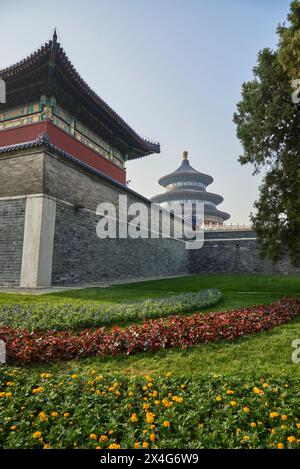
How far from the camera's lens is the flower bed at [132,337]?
4574 millimetres

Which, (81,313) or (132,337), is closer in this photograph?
(132,337)

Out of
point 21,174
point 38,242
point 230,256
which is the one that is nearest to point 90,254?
point 38,242

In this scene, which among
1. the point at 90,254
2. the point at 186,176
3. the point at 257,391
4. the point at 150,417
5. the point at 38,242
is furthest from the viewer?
the point at 186,176

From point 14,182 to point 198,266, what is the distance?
20.5 m

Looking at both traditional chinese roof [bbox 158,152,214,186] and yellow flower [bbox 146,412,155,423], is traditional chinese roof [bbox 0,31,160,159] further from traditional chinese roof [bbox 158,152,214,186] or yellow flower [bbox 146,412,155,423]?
traditional chinese roof [bbox 158,152,214,186]

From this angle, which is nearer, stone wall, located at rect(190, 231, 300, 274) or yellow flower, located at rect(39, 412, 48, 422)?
yellow flower, located at rect(39, 412, 48, 422)

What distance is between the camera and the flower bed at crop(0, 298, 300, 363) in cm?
457

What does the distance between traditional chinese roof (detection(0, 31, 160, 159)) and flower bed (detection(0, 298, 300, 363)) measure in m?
12.1

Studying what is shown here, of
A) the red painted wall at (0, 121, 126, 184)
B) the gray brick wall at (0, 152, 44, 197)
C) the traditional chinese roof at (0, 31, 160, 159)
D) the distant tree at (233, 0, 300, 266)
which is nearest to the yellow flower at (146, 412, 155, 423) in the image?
the distant tree at (233, 0, 300, 266)

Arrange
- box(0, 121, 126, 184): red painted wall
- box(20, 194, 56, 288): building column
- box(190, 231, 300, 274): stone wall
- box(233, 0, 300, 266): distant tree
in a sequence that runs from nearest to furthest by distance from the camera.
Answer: box(233, 0, 300, 266): distant tree < box(20, 194, 56, 288): building column < box(0, 121, 126, 184): red painted wall < box(190, 231, 300, 274): stone wall

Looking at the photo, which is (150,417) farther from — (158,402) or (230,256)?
(230,256)

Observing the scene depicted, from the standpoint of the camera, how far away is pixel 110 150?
63.3ft

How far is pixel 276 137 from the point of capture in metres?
9.32

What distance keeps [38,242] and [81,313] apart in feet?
18.9
